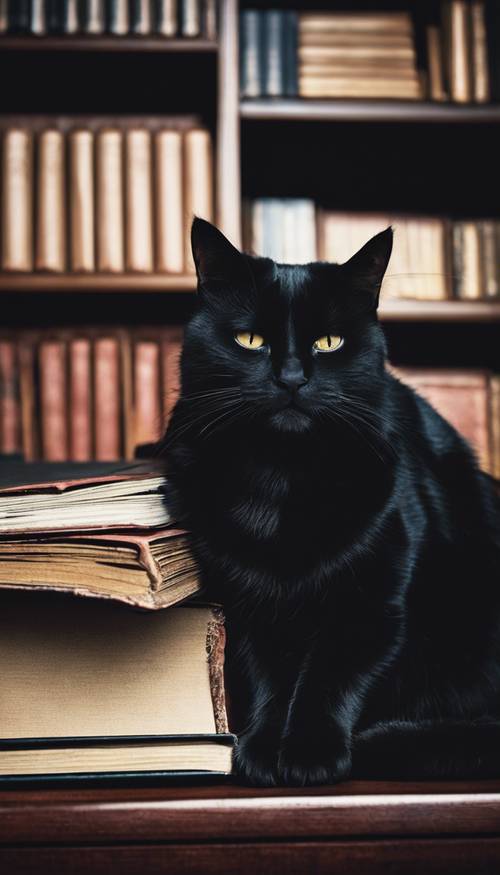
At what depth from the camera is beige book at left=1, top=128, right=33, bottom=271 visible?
121 cm

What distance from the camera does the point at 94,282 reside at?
1.18 m

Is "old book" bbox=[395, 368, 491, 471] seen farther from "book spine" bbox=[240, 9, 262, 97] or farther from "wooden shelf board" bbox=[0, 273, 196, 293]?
"book spine" bbox=[240, 9, 262, 97]

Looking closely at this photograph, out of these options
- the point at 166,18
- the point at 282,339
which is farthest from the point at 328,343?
the point at 166,18

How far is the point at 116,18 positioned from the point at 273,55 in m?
0.26

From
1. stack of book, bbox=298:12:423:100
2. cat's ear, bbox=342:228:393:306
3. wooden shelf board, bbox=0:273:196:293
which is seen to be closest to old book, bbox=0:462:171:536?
cat's ear, bbox=342:228:393:306

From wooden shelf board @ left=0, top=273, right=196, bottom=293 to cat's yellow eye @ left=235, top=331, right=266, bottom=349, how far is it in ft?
2.05

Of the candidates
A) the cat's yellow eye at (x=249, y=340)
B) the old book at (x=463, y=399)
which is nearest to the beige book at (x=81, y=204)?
the old book at (x=463, y=399)

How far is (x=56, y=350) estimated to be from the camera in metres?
1.26

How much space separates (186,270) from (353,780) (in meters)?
0.94

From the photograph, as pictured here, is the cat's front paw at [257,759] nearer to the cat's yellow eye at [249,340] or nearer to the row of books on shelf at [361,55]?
the cat's yellow eye at [249,340]

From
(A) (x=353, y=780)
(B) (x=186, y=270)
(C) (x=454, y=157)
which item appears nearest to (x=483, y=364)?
(C) (x=454, y=157)

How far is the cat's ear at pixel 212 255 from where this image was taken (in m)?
0.57

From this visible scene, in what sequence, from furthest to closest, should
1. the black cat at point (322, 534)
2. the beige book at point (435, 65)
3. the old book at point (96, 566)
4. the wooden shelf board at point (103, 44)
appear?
1. the beige book at point (435, 65)
2. the wooden shelf board at point (103, 44)
3. the black cat at point (322, 534)
4. the old book at point (96, 566)

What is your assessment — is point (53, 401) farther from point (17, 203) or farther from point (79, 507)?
point (79, 507)
